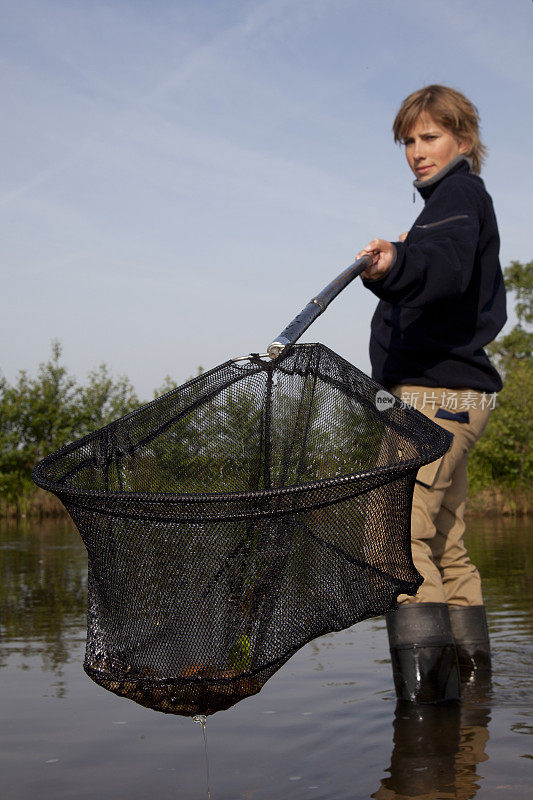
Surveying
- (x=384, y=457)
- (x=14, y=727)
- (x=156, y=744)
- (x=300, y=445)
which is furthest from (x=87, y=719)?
(x=384, y=457)

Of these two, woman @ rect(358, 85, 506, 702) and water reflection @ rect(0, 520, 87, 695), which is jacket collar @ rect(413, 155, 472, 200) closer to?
woman @ rect(358, 85, 506, 702)

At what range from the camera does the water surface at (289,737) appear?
8.66 feet

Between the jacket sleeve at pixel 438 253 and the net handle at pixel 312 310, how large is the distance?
183 mm

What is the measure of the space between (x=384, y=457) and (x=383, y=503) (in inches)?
12.5

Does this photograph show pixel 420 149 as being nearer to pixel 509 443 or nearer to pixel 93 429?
pixel 509 443

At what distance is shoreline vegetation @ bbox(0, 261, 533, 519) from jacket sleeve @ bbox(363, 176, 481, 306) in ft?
39.3

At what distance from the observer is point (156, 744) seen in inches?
123

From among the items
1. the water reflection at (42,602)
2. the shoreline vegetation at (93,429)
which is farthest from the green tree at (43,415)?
the water reflection at (42,602)

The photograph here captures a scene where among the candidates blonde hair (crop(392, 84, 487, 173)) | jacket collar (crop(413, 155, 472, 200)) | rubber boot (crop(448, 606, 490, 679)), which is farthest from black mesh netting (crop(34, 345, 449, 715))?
blonde hair (crop(392, 84, 487, 173))

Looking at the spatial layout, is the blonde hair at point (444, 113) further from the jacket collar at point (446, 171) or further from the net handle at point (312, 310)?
the net handle at point (312, 310)

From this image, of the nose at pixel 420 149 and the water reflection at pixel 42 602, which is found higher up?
→ the nose at pixel 420 149

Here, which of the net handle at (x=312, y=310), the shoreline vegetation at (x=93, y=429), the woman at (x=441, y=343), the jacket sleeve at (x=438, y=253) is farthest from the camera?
the shoreline vegetation at (x=93, y=429)

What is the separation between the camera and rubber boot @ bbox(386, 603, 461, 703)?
11.2ft

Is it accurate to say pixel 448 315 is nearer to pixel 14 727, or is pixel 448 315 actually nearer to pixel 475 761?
pixel 475 761
